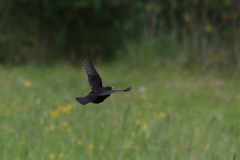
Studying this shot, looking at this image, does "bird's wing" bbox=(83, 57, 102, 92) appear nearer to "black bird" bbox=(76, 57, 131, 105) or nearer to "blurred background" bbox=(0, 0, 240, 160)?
"black bird" bbox=(76, 57, 131, 105)

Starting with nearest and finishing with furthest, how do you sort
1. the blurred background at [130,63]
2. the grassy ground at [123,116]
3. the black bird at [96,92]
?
the black bird at [96,92] < the grassy ground at [123,116] < the blurred background at [130,63]

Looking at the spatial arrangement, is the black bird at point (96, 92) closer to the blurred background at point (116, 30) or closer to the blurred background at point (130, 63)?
the blurred background at point (130, 63)

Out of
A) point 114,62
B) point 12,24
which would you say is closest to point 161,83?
point 114,62

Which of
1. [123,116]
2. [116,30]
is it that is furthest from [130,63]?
[123,116]

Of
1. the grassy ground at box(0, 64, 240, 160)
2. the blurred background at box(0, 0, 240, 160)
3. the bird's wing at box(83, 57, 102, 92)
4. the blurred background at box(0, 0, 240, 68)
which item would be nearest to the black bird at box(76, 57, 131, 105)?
the bird's wing at box(83, 57, 102, 92)

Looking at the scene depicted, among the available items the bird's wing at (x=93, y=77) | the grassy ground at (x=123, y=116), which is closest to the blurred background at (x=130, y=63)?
the grassy ground at (x=123, y=116)

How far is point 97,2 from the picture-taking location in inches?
301

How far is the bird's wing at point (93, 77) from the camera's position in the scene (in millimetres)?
830

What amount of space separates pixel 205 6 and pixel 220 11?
0.72m

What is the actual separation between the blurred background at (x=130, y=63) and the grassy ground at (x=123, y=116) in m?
0.02

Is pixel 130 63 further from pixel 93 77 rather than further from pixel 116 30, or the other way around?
pixel 93 77

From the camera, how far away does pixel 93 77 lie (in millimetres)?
863

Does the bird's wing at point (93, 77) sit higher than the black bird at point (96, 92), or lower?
higher

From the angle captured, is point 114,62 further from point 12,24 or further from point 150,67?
point 12,24
